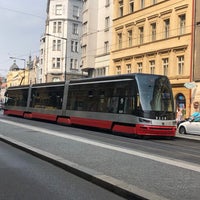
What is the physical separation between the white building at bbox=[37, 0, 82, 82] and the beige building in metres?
34.4

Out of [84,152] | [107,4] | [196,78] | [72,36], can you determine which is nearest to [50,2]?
[72,36]

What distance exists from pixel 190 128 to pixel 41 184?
19534mm

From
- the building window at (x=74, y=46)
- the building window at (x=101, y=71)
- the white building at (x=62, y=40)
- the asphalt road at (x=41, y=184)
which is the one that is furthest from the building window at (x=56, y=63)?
the asphalt road at (x=41, y=184)

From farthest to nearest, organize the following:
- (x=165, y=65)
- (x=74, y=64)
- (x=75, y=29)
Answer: (x=74, y=64) → (x=75, y=29) → (x=165, y=65)

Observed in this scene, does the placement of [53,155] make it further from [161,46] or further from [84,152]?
[161,46]

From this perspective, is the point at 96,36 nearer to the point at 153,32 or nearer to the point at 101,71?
the point at 101,71

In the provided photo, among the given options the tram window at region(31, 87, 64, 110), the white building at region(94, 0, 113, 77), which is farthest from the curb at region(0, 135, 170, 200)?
the white building at region(94, 0, 113, 77)

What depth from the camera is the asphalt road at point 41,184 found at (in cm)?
733

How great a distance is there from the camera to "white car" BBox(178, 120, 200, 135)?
85.8ft

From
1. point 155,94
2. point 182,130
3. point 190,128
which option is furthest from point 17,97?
point 155,94

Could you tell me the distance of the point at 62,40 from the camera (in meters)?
83.6

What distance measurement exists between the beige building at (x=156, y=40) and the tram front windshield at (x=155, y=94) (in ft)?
47.2

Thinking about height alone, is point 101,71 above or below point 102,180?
above

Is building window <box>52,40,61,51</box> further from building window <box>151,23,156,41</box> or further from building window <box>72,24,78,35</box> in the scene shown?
building window <box>151,23,156,41</box>
